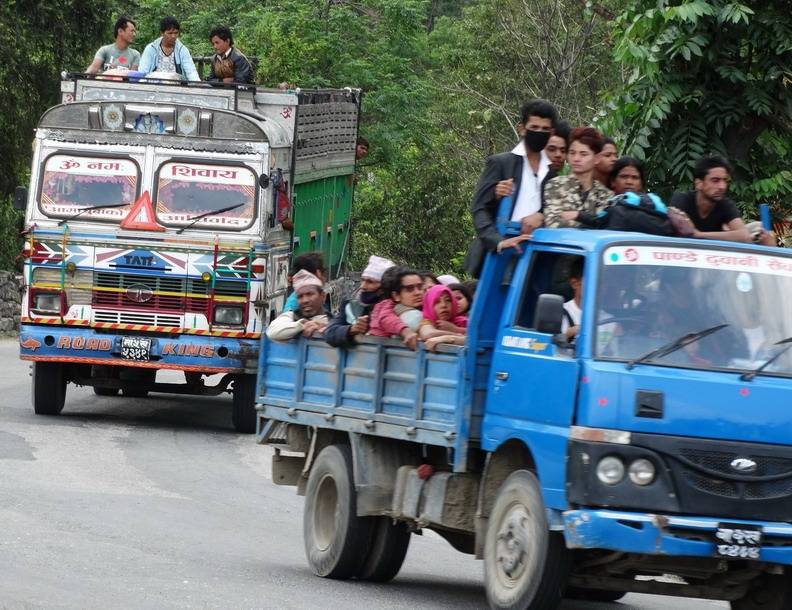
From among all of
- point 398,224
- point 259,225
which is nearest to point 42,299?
point 259,225

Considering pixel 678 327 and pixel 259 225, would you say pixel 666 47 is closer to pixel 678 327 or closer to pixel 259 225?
pixel 678 327

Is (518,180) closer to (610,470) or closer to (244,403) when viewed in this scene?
(610,470)

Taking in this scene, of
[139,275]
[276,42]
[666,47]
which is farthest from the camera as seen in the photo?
[276,42]

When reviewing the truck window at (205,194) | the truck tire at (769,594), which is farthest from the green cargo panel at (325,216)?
the truck tire at (769,594)

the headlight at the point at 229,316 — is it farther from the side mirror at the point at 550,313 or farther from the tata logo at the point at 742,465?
the tata logo at the point at 742,465

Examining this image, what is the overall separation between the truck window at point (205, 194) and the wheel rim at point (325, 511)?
23.6 feet

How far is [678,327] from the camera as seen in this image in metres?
7.69

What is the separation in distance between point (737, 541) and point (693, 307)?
1089 mm

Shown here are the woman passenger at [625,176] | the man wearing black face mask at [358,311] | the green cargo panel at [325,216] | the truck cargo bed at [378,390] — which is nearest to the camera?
the truck cargo bed at [378,390]

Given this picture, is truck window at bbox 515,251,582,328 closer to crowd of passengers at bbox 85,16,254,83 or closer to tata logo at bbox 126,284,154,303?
tata logo at bbox 126,284,154,303

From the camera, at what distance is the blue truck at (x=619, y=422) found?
7336mm

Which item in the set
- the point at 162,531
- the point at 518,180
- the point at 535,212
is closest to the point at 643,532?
the point at 535,212

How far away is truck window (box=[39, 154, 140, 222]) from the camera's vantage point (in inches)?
678

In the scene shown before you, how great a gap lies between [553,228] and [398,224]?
25696 millimetres
